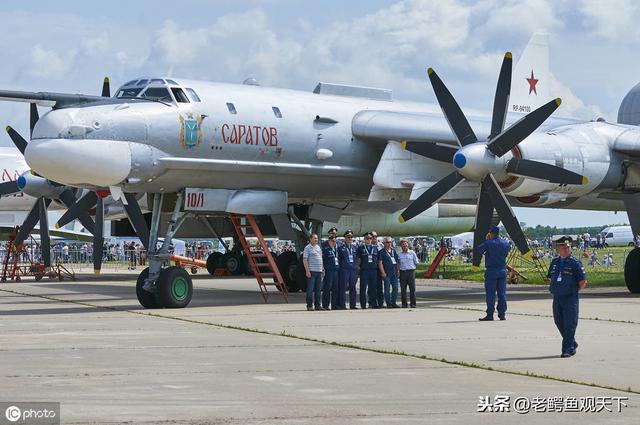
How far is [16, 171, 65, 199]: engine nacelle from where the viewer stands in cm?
2717

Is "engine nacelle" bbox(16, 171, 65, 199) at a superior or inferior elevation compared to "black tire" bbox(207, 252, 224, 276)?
superior

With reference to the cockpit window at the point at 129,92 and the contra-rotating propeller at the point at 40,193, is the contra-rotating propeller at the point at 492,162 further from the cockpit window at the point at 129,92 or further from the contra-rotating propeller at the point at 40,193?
the contra-rotating propeller at the point at 40,193

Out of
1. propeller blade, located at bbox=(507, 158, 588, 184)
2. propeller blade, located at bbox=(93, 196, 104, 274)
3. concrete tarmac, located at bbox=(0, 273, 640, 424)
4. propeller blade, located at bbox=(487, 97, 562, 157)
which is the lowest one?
concrete tarmac, located at bbox=(0, 273, 640, 424)

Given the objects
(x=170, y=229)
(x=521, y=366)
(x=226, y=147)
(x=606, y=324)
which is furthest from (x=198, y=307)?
(x=521, y=366)

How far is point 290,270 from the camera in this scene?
77.5 ft

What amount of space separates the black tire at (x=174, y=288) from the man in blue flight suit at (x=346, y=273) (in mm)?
2610

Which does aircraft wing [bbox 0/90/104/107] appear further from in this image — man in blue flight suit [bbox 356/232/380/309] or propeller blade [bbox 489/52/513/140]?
propeller blade [bbox 489/52/513/140]

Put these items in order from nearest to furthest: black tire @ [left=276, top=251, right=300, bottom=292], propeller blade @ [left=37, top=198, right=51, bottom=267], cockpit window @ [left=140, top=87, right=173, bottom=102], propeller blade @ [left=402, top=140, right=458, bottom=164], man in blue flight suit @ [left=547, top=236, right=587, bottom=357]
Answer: man in blue flight suit @ [left=547, top=236, right=587, bottom=357] < cockpit window @ [left=140, top=87, right=173, bottom=102] < propeller blade @ [left=402, top=140, right=458, bottom=164] < black tire @ [left=276, top=251, right=300, bottom=292] < propeller blade @ [left=37, top=198, right=51, bottom=267]

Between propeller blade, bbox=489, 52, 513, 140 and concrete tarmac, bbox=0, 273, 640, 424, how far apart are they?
3.39 metres

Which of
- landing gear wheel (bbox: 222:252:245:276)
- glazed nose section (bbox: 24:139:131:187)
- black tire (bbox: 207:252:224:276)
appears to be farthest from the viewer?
black tire (bbox: 207:252:224:276)

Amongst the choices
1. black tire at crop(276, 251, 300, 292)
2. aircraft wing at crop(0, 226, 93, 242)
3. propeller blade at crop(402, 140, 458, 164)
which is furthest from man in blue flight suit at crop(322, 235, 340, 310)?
aircraft wing at crop(0, 226, 93, 242)

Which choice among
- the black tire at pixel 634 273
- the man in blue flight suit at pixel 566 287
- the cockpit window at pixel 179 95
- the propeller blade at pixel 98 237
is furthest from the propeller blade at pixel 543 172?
the propeller blade at pixel 98 237

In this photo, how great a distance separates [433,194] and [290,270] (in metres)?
5.85

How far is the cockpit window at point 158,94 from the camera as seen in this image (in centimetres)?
1794
